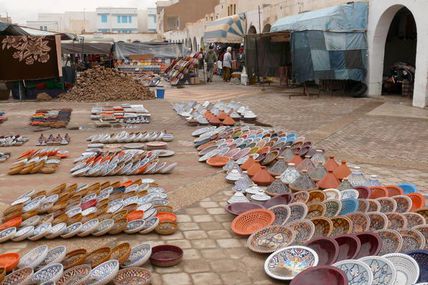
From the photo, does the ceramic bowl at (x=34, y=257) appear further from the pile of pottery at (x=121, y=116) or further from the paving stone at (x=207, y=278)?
the pile of pottery at (x=121, y=116)

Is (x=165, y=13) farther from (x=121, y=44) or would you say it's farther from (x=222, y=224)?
(x=222, y=224)

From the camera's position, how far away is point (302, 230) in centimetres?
427

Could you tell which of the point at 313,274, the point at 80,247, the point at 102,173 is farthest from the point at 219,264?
the point at 102,173

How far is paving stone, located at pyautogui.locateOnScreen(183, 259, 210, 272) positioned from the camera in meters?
3.85

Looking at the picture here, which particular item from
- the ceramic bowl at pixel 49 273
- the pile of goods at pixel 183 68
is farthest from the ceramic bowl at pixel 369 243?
the pile of goods at pixel 183 68

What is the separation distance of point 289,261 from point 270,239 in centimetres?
45

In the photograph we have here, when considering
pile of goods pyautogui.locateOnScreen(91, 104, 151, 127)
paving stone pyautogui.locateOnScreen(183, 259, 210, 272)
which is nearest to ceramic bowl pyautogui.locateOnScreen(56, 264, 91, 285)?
paving stone pyautogui.locateOnScreen(183, 259, 210, 272)

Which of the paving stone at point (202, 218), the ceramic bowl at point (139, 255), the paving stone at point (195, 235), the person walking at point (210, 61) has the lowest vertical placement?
the paving stone at point (195, 235)

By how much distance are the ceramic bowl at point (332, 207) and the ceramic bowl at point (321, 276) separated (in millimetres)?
1165

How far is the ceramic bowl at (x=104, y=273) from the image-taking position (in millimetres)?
3402

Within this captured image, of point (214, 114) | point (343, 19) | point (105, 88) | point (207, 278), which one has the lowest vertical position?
point (207, 278)

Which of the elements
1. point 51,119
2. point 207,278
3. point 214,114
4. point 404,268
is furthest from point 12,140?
point 404,268

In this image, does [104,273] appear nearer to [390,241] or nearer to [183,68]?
[390,241]

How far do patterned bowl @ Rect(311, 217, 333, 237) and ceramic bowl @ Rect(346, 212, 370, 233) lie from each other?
0.71ft
